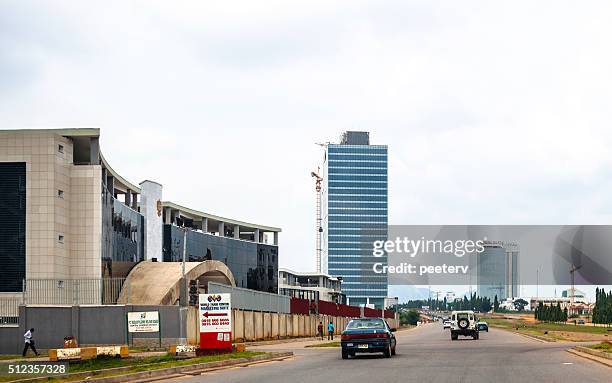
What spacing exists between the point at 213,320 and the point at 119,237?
3559 cm

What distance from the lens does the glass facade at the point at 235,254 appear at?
104m

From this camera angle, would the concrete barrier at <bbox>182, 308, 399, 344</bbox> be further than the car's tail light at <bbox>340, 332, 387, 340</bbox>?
Yes

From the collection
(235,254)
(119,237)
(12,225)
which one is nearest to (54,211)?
(12,225)

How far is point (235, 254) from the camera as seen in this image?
123m

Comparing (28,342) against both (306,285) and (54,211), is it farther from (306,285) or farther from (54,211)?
(306,285)

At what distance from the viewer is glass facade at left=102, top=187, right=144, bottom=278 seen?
6550cm

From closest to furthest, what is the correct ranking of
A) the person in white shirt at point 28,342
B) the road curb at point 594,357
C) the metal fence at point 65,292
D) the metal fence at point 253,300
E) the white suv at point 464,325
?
the road curb at point 594,357 → the person in white shirt at point 28,342 → the metal fence at point 65,292 → the metal fence at point 253,300 → the white suv at point 464,325

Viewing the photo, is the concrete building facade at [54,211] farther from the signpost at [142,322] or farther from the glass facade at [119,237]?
the signpost at [142,322]

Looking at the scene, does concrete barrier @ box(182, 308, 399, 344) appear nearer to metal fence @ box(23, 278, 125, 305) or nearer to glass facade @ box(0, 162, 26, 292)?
metal fence @ box(23, 278, 125, 305)

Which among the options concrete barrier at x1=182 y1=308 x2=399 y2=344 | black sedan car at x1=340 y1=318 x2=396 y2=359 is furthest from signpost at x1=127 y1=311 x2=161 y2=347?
black sedan car at x1=340 y1=318 x2=396 y2=359

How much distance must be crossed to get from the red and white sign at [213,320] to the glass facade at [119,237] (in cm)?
2822

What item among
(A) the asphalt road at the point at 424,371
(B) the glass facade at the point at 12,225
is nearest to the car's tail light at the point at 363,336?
(A) the asphalt road at the point at 424,371

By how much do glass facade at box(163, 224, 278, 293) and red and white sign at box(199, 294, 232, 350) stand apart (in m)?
63.8

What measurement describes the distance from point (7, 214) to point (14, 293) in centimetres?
507
